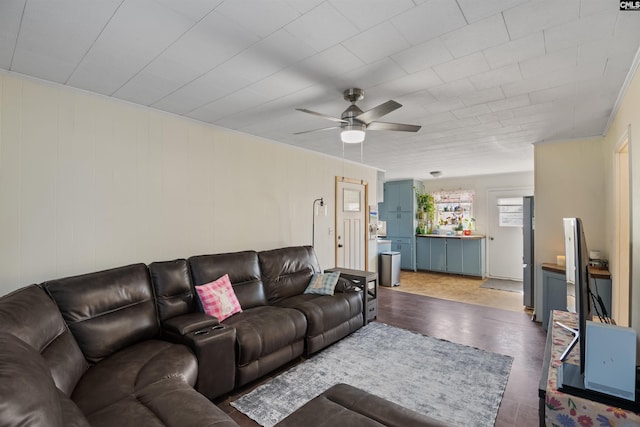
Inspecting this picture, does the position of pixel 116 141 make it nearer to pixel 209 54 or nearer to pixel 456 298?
pixel 209 54

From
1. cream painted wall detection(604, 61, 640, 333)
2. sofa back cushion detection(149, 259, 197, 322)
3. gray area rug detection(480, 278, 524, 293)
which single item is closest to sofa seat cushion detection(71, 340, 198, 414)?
sofa back cushion detection(149, 259, 197, 322)

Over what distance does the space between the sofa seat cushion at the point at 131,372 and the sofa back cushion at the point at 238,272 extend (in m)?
0.76

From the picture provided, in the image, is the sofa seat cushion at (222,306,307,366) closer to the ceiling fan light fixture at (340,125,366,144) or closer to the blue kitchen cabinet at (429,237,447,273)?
the ceiling fan light fixture at (340,125,366,144)

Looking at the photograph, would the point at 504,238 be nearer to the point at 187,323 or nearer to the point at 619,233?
the point at 619,233

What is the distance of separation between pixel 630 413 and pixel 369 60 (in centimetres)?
216

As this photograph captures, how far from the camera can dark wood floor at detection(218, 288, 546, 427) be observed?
2201mm

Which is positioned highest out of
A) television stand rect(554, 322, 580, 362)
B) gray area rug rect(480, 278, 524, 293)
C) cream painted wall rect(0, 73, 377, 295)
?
cream painted wall rect(0, 73, 377, 295)

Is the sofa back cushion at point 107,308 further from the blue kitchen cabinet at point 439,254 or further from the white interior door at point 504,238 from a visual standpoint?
the white interior door at point 504,238

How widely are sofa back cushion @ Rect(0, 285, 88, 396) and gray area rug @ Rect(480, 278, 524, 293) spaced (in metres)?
6.61

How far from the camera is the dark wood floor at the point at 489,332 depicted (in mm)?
2201

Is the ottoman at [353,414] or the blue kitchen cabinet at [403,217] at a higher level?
the blue kitchen cabinet at [403,217]

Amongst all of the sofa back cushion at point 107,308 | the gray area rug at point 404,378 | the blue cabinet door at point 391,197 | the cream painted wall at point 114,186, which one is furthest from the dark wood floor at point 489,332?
the blue cabinet door at point 391,197

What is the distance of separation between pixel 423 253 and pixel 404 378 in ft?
18.1

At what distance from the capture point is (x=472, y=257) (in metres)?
7.12
